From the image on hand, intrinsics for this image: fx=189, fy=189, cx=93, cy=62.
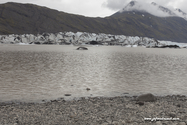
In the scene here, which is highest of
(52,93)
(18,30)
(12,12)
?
(12,12)

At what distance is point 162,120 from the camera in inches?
254

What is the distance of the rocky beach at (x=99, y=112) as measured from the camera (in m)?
6.32

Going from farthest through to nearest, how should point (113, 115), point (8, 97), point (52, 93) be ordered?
point (52, 93)
point (8, 97)
point (113, 115)

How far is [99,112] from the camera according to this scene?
7203 mm

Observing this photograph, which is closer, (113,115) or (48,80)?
(113,115)

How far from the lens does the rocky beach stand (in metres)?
6.32

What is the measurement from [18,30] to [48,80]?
527ft

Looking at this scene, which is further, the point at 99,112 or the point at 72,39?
the point at 72,39

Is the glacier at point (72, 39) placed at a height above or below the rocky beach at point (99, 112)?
above

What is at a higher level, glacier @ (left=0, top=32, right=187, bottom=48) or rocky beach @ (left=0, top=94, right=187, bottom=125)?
glacier @ (left=0, top=32, right=187, bottom=48)

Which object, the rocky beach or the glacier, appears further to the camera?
the glacier

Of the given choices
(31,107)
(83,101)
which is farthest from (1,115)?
(83,101)

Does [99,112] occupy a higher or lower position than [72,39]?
lower

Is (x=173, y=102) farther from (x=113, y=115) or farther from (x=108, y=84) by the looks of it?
(x=108, y=84)
